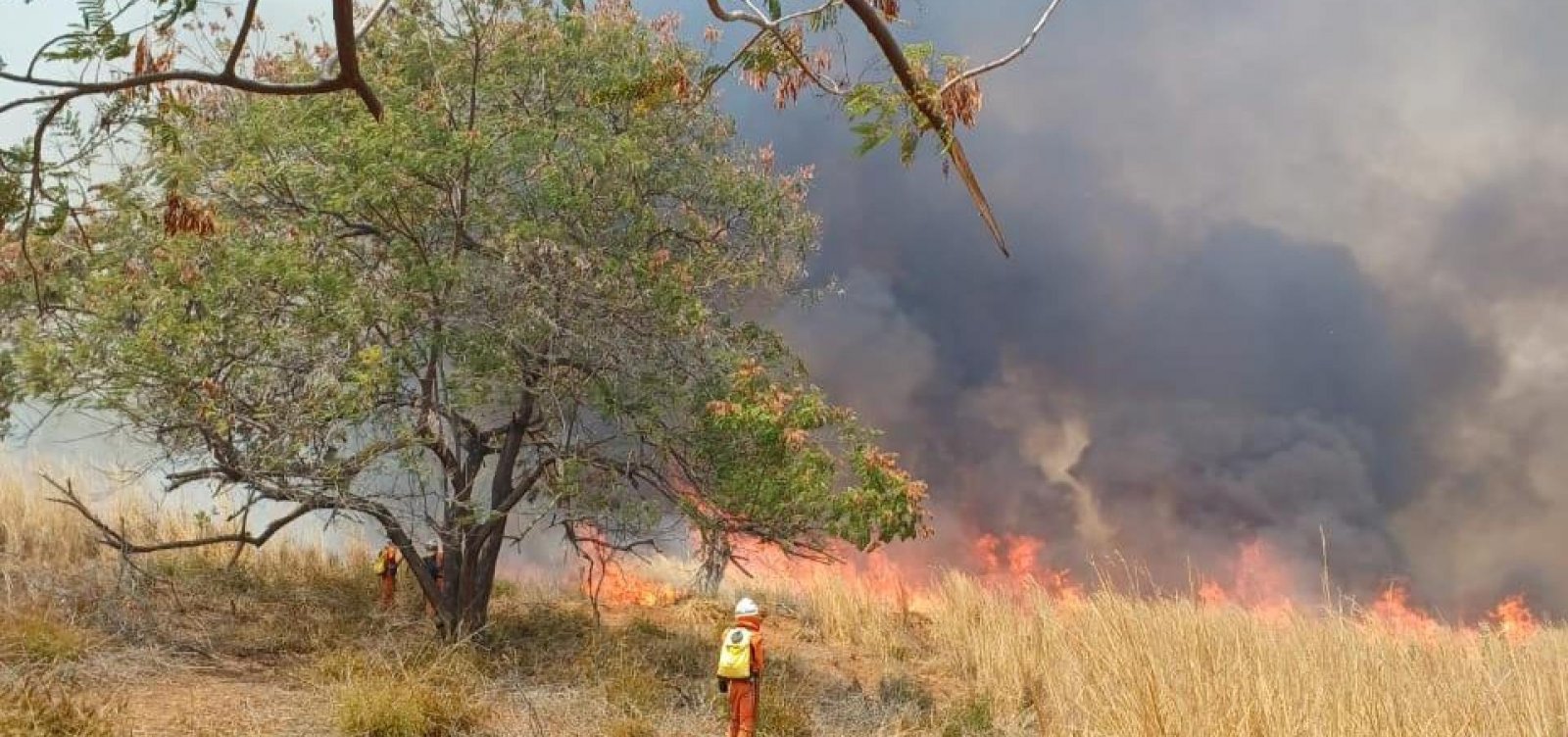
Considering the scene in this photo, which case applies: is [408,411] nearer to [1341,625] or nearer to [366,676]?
[366,676]

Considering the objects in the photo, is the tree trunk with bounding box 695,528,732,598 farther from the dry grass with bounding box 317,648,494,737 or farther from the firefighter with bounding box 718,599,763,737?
the firefighter with bounding box 718,599,763,737

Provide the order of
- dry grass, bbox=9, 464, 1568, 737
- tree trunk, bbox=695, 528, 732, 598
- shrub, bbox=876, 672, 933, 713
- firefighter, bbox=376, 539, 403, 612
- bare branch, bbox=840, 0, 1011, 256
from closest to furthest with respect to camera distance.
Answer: bare branch, bbox=840, 0, 1011, 256, dry grass, bbox=9, 464, 1568, 737, tree trunk, bbox=695, 528, 732, 598, shrub, bbox=876, 672, 933, 713, firefighter, bbox=376, 539, 403, 612

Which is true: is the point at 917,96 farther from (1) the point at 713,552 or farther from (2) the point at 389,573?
(2) the point at 389,573

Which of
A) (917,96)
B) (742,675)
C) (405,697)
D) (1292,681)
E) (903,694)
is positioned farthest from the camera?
(903,694)

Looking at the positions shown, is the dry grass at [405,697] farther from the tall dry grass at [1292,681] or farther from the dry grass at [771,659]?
the tall dry grass at [1292,681]

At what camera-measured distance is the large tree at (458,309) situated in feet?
29.8

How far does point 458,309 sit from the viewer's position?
977cm

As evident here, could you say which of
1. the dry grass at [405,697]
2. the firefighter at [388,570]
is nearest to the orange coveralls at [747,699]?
the dry grass at [405,697]

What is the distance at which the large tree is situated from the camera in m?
9.09

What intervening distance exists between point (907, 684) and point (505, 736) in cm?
480

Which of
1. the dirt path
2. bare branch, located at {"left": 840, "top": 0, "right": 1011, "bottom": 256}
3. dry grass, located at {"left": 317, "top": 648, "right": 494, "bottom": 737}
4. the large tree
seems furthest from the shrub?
bare branch, located at {"left": 840, "top": 0, "right": 1011, "bottom": 256}

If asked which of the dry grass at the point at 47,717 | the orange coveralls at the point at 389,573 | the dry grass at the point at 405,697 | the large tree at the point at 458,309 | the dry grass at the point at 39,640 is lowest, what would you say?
the dry grass at the point at 47,717

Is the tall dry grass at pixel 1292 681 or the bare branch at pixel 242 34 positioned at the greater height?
the bare branch at pixel 242 34

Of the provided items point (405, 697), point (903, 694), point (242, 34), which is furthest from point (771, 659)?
point (242, 34)
